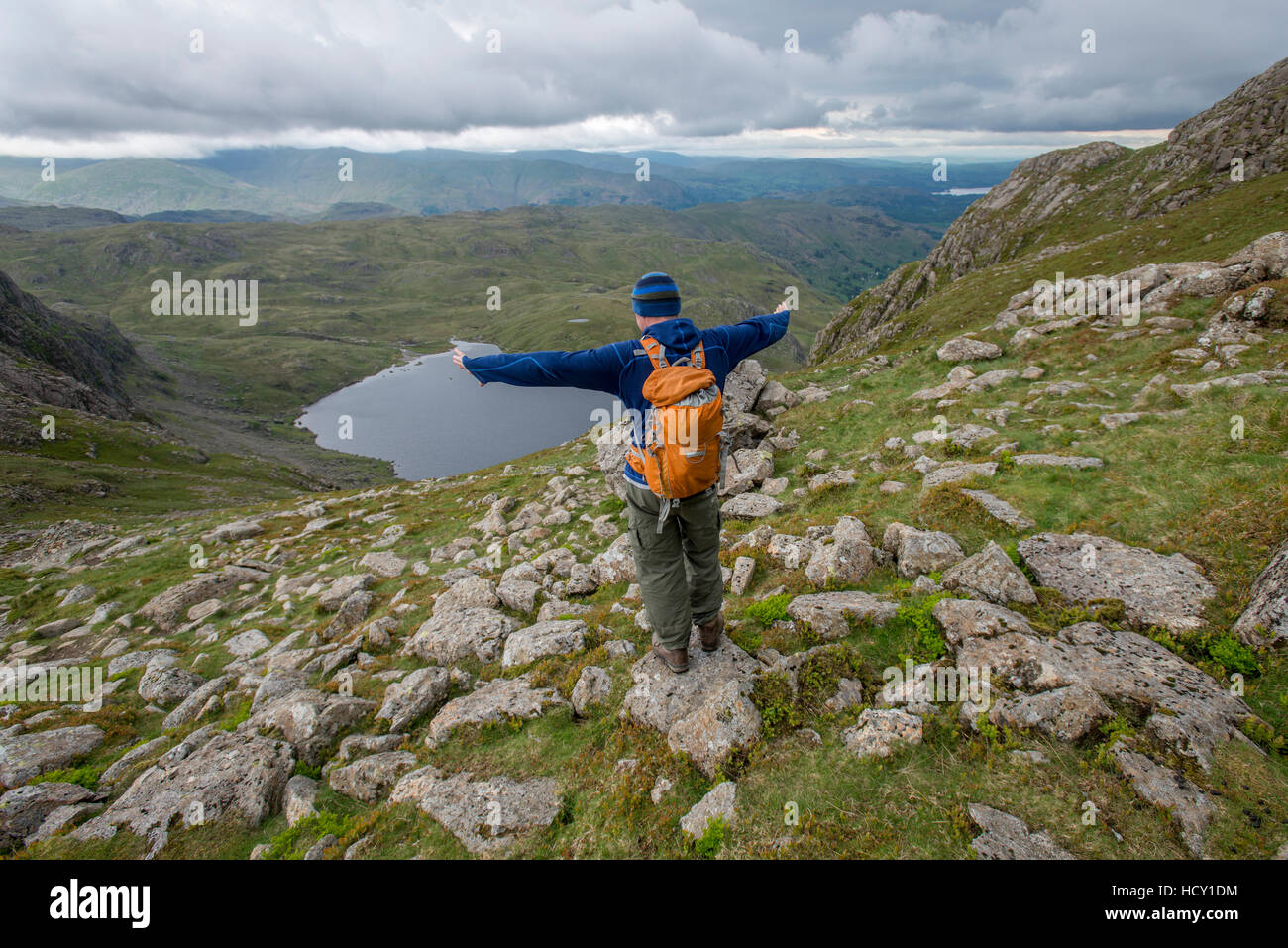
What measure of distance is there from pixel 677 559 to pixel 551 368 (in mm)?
2994

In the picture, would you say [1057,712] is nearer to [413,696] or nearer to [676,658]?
[676,658]

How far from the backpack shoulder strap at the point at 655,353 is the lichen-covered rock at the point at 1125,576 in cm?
730

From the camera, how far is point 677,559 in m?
6.93

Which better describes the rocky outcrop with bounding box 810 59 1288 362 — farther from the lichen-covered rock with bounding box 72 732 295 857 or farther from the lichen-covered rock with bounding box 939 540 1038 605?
the lichen-covered rock with bounding box 72 732 295 857

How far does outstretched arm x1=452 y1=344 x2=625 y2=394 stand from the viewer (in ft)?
20.9

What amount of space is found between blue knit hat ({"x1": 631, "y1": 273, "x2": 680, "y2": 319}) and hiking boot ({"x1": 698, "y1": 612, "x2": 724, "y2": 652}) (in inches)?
173

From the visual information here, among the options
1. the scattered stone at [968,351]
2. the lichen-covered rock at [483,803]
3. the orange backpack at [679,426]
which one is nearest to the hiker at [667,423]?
the orange backpack at [679,426]

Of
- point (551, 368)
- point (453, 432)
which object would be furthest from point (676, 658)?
point (453, 432)

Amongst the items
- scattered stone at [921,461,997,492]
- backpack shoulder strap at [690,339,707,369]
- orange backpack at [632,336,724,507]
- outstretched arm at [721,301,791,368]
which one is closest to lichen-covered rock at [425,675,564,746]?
orange backpack at [632,336,724,507]
